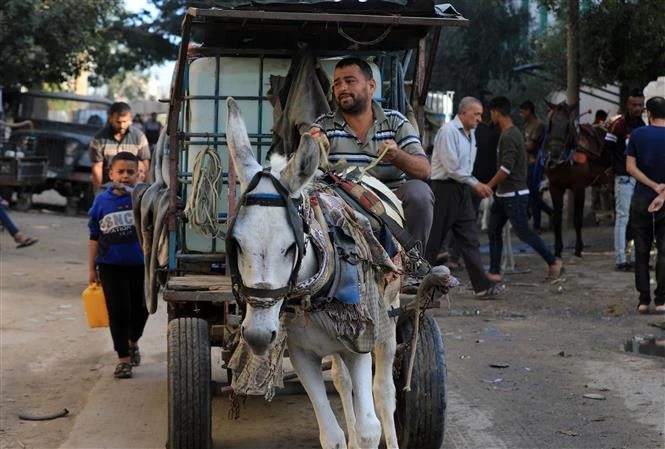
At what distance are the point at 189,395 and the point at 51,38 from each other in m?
20.5

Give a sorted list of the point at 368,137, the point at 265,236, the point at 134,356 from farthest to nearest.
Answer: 1. the point at 134,356
2. the point at 368,137
3. the point at 265,236

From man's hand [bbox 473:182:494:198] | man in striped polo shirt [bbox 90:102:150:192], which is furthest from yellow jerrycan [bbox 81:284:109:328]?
man's hand [bbox 473:182:494:198]

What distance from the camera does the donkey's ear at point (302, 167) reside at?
4.38 meters

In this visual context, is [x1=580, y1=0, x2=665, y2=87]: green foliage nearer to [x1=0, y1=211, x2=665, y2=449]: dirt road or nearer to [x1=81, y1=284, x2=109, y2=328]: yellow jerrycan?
[x1=0, y1=211, x2=665, y2=449]: dirt road

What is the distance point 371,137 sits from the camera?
600 cm

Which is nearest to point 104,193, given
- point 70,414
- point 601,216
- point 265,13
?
point 70,414

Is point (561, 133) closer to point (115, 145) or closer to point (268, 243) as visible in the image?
point (115, 145)

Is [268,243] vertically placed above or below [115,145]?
below

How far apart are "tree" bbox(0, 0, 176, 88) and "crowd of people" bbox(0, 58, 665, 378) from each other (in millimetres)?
10358

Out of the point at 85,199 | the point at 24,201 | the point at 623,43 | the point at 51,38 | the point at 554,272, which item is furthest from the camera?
the point at 51,38

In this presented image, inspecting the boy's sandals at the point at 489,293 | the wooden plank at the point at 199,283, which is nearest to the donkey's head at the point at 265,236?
the wooden plank at the point at 199,283

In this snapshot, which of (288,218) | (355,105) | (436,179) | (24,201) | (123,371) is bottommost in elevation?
(123,371)

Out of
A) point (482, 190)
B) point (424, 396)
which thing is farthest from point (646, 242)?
point (424, 396)

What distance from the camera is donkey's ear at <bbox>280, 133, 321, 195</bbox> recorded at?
14.4 feet
